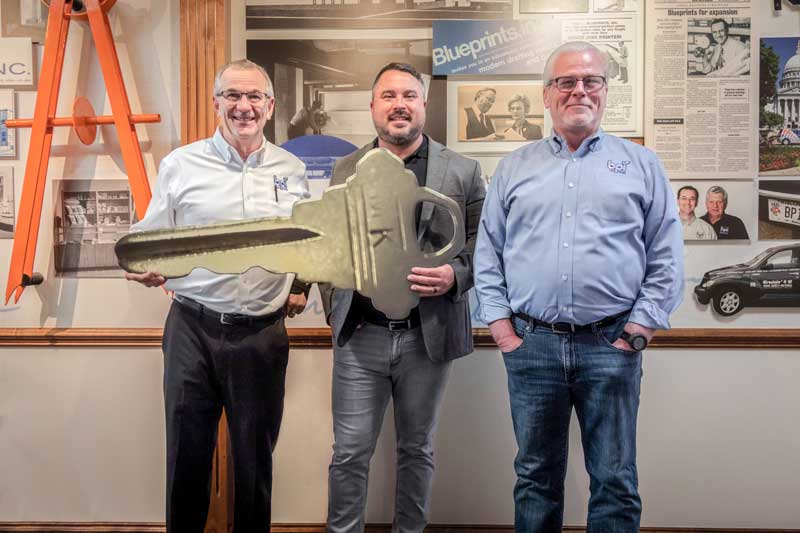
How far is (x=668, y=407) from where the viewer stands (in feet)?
7.36

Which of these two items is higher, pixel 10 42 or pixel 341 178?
pixel 10 42

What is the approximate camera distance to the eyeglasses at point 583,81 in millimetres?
1539

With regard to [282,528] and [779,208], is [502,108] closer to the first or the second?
[779,208]

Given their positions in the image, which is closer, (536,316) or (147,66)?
(536,316)

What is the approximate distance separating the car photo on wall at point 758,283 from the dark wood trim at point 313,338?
0.32 ft

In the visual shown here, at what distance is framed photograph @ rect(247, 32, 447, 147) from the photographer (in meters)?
2.22

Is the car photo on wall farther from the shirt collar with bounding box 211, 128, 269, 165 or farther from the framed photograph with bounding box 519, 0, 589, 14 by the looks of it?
the shirt collar with bounding box 211, 128, 269, 165

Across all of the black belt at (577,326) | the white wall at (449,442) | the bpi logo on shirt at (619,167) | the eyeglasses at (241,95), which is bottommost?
the white wall at (449,442)

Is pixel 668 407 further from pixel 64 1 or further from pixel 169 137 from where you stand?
pixel 64 1

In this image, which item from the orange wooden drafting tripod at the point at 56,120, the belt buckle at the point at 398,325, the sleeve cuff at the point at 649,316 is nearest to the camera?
the sleeve cuff at the point at 649,316

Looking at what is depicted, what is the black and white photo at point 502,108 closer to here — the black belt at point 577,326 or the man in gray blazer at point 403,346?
the man in gray blazer at point 403,346

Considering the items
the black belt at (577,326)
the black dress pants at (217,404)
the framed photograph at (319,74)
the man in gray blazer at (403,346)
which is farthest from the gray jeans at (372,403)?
the framed photograph at (319,74)

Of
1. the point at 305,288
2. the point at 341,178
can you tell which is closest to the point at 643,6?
the point at 341,178

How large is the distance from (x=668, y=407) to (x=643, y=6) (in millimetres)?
1411
